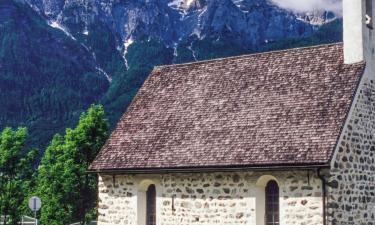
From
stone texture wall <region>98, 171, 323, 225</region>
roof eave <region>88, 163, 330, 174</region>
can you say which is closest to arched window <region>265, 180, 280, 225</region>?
stone texture wall <region>98, 171, 323, 225</region>

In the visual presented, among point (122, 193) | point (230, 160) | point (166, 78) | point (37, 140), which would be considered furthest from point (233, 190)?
point (37, 140)

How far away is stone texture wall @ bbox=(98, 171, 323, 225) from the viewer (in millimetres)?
23344

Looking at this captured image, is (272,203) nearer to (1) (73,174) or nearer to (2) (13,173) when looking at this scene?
(1) (73,174)

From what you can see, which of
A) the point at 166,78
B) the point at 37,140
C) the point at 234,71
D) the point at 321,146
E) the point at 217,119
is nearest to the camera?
the point at 321,146

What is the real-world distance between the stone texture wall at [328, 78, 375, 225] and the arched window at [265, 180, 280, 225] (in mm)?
2381

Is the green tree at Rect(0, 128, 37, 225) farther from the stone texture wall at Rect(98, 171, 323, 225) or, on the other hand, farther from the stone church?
the stone texture wall at Rect(98, 171, 323, 225)

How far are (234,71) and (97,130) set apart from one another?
65.2 ft

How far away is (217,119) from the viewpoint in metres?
27.1

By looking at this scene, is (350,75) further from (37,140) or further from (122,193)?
(37,140)

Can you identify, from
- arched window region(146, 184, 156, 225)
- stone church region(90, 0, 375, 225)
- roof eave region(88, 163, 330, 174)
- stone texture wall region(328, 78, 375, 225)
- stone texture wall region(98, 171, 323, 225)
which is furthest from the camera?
arched window region(146, 184, 156, 225)

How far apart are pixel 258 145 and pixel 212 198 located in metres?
2.76

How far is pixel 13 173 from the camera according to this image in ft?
166

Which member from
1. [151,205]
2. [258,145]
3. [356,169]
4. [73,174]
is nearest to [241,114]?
[258,145]

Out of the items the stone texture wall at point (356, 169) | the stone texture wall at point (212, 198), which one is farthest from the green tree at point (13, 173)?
the stone texture wall at point (356, 169)
